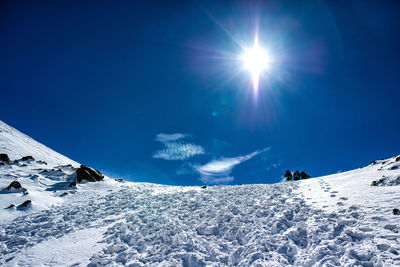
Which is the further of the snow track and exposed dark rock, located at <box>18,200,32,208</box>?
exposed dark rock, located at <box>18,200,32,208</box>

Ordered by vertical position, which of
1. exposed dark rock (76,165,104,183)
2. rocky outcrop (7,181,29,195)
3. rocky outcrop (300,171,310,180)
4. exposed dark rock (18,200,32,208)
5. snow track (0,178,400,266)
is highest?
rocky outcrop (300,171,310,180)

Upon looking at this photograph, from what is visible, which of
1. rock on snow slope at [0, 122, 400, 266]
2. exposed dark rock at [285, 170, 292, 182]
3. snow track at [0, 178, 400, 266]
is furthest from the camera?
exposed dark rock at [285, 170, 292, 182]

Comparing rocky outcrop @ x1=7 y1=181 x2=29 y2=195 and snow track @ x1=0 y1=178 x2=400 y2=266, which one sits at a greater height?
rocky outcrop @ x1=7 y1=181 x2=29 y2=195

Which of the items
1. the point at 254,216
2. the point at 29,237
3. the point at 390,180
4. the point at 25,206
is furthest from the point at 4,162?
the point at 390,180

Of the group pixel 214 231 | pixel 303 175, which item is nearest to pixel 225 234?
pixel 214 231

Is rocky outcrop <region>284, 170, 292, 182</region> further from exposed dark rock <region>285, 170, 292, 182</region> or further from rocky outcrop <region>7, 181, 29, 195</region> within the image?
rocky outcrop <region>7, 181, 29, 195</region>

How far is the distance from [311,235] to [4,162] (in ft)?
91.4

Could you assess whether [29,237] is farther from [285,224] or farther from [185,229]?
[285,224]

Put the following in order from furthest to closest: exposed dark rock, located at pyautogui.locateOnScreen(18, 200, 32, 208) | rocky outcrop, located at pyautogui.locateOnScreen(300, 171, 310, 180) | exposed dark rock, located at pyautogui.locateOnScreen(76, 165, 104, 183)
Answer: rocky outcrop, located at pyautogui.locateOnScreen(300, 171, 310, 180) < exposed dark rock, located at pyautogui.locateOnScreen(76, 165, 104, 183) < exposed dark rock, located at pyautogui.locateOnScreen(18, 200, 32, 208)

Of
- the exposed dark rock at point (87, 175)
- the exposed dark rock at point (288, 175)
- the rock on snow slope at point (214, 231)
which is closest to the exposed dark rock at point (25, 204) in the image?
the rock on snow slope at point (214, 231)

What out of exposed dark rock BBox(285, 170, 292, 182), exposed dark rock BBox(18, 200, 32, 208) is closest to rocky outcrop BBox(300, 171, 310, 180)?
exposed dark rock BBox(285, 170, 292, 182)

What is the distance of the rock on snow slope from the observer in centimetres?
602

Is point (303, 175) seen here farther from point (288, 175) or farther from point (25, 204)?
point (25, 204)

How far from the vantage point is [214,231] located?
8.20 meters
